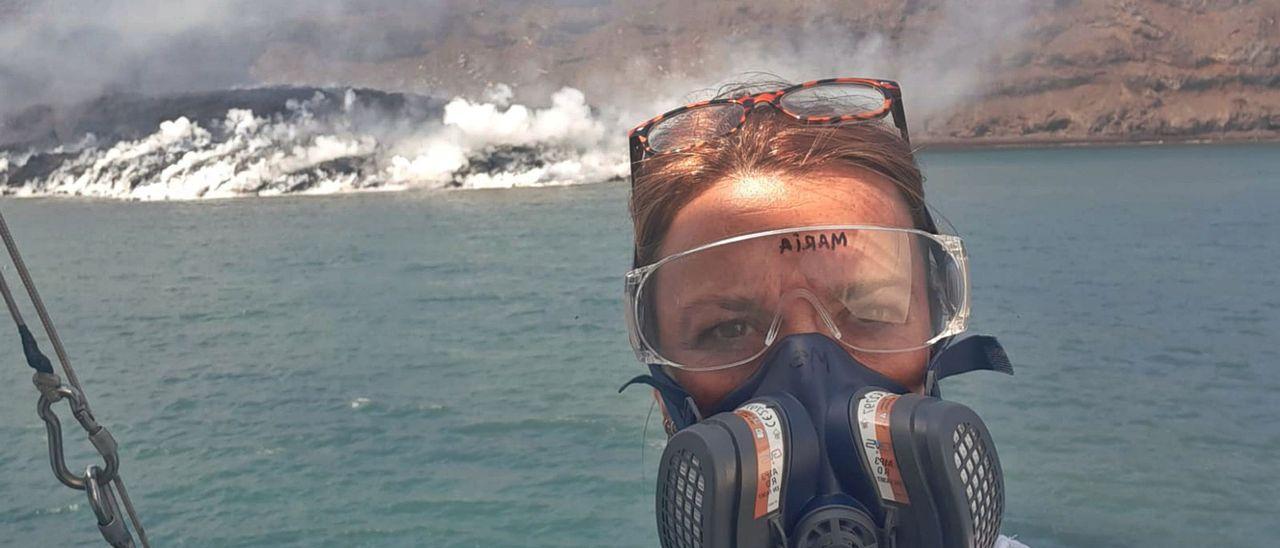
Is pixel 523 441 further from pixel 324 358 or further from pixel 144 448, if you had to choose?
pixel 324 358

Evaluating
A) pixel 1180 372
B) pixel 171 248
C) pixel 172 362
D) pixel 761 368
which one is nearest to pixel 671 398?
pixel 761 368

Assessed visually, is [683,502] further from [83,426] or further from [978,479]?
[83,426]

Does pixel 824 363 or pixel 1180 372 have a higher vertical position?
pixel 824 363

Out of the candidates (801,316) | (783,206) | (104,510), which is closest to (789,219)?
(783,206)

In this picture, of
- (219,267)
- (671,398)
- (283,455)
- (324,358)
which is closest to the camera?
(671,398)

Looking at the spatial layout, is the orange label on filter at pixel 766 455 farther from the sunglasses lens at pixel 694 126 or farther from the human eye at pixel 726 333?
the sunglasses lens at pixel 694 126

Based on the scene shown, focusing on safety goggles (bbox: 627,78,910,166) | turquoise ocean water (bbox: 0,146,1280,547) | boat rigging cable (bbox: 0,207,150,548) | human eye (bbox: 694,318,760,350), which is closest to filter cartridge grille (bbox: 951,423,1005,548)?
human eye (bbox: 694,318,760,350)

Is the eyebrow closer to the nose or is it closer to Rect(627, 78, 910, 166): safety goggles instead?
the nose
